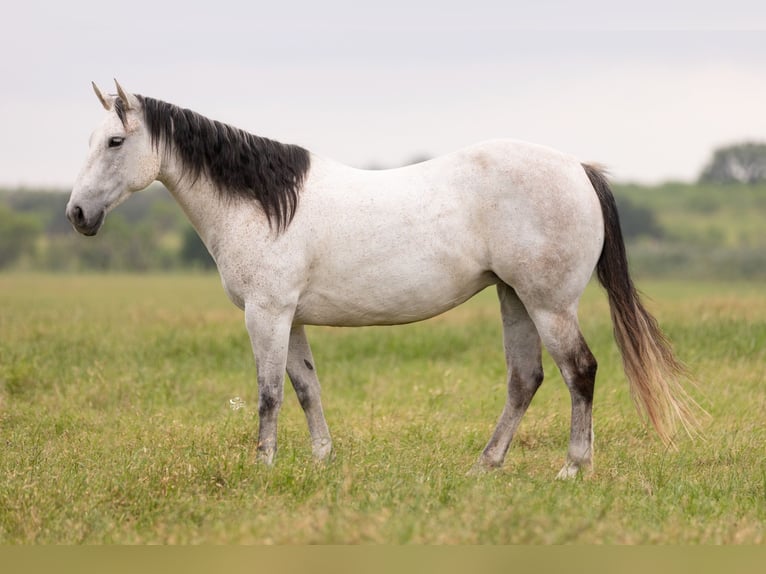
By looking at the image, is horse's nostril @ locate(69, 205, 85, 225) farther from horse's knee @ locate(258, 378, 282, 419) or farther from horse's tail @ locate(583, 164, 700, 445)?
horse's tail @ locate(583, 164, 700, 445)

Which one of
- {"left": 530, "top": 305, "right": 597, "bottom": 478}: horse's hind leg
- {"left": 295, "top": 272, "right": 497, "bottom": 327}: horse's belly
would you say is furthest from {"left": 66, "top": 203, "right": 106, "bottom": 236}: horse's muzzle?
{"left": 530, "top": 305, "right": 597, "bottom": 478}: horse's hind leg

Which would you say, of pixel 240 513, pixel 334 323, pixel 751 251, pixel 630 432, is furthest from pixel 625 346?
pixel 751 251

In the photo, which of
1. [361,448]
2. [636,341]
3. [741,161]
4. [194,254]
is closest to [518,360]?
[636,341]

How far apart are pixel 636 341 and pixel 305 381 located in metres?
2.29

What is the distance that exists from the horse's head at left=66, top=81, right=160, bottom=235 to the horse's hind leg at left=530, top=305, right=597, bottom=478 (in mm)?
2777

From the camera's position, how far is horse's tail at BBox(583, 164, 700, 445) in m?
6.34

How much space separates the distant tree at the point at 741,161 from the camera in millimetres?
36000

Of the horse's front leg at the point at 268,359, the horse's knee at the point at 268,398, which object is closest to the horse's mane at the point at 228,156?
the horse's front leg at the point at 268,359

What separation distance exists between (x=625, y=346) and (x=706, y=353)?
473cm

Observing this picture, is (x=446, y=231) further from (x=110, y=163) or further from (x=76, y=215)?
(x=76, y=215)

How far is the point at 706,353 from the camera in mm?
10672

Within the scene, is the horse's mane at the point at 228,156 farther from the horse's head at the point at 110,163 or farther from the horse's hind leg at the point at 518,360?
the horse's hind leg at the point at 518,360

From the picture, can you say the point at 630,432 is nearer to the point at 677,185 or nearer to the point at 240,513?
the point at 240,513

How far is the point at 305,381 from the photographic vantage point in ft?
21.5
